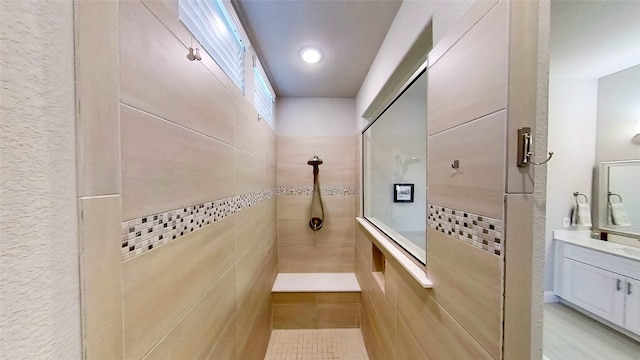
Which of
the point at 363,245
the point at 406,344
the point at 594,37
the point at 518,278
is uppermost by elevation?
the point at 594,37

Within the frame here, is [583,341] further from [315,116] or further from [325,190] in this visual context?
[315,116]

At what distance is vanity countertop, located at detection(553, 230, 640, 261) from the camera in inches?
62.6

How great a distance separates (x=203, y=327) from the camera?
2.67 feet

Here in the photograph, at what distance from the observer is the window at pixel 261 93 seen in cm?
164

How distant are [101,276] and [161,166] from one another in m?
0.29

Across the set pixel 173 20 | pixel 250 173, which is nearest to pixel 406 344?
pixel 250 173

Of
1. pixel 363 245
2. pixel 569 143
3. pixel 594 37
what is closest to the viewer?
pixel 594 37

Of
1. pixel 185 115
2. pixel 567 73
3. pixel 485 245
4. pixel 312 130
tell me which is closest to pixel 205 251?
pixel 185 115

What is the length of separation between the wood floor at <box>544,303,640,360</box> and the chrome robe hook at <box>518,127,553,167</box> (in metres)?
1.49

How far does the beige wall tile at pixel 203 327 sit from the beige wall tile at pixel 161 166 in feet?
1.24

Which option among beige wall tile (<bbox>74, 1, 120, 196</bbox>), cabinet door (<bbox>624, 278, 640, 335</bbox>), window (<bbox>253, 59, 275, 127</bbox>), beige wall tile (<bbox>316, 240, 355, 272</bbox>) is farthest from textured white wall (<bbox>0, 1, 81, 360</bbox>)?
cabinet door (<bbox>624, 278, 640, 335</bbox>)

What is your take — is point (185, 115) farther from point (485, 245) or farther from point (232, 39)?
point (485, 245)

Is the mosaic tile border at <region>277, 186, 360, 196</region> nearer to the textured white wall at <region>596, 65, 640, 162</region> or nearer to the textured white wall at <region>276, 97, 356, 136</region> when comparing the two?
the textured white wall at <region>276, 97, 356, 136</region>

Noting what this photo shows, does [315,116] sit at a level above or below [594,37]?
below
